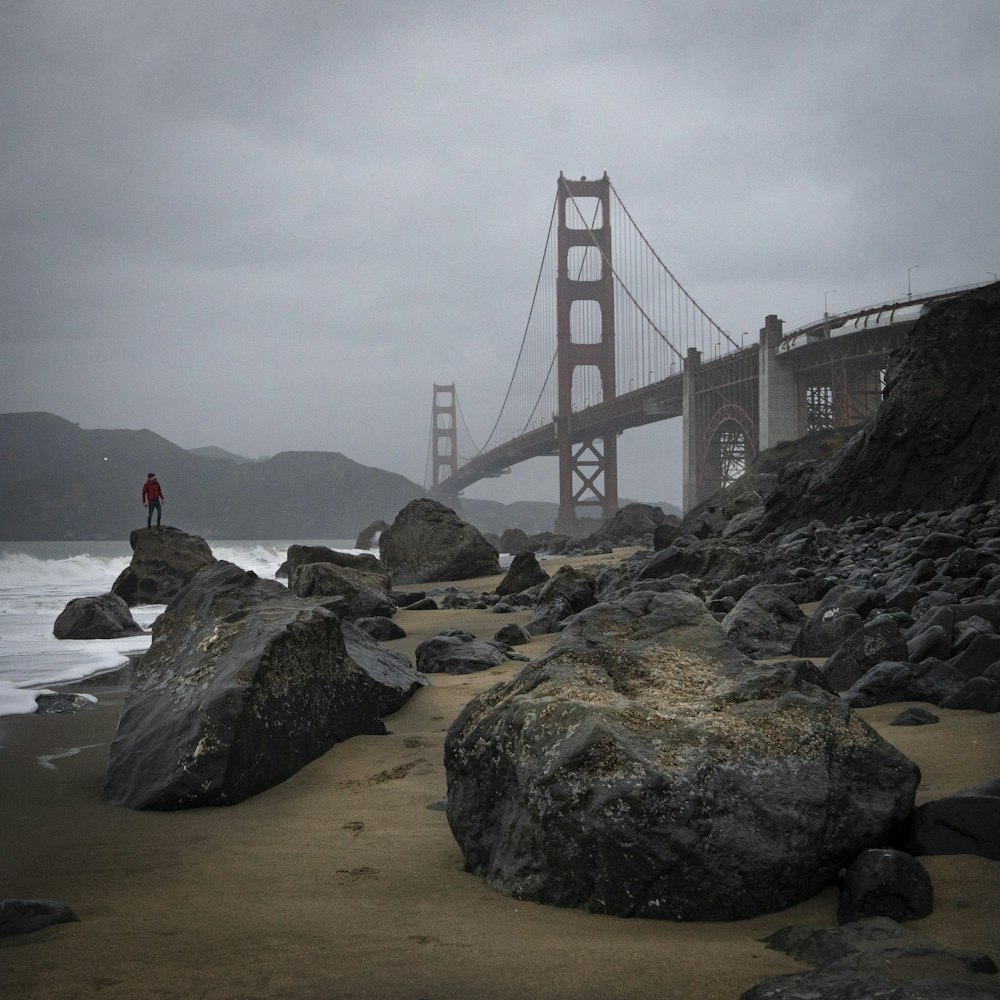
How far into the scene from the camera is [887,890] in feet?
6.10

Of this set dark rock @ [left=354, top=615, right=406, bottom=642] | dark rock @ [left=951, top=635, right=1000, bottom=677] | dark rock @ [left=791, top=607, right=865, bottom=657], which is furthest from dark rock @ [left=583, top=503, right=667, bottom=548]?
dark rock @ [left=951, top=635, right=1000, bottom=677]

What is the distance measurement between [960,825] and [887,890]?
1.02 feet

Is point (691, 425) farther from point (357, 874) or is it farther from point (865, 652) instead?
point (357, 874)

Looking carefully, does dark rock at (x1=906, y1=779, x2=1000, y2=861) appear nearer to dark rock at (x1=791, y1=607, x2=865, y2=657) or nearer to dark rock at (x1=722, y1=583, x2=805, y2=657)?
dark rock at (x1=791, y1=607, x2=865, y2=657)

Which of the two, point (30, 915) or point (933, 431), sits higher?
point (933, 431)

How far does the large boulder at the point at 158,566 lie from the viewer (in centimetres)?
1318

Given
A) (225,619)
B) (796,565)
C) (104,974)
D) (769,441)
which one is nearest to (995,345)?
(796,565)

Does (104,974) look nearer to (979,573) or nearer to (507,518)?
(979,573)

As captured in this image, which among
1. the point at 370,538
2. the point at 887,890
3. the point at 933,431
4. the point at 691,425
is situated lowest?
the point at 887,890

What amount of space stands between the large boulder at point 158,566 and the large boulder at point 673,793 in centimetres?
1167

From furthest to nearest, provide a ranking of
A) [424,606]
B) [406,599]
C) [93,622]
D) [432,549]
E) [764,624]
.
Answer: [432,549] → [406,599] → [424,606] → [93,622] → [764,624]

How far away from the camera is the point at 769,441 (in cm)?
3070

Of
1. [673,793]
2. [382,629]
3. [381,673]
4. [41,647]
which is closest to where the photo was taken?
[673,793]

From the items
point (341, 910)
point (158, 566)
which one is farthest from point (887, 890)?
point (158, 566)
